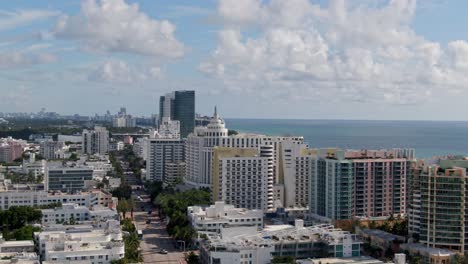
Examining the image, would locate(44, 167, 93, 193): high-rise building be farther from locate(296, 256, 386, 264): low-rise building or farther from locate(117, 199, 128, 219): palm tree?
locate(296, 256, 386, 264): low-rise building

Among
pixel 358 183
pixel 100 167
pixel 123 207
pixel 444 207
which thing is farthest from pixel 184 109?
pixel 444 207

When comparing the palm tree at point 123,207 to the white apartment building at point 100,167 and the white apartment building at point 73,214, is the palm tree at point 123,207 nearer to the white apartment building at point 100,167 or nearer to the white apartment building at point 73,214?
the white apartment building at point 73,214

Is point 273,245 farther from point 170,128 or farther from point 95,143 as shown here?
point 95,143

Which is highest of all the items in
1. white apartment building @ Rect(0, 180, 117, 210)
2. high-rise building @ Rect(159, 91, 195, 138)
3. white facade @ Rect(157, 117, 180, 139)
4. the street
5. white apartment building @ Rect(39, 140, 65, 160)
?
high-rise building @ Rect(159, 91, 195, 138)

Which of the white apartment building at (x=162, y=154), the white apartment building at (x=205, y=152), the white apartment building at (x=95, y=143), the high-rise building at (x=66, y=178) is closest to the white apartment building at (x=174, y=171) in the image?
the white apartment building at (x=162, y=154)

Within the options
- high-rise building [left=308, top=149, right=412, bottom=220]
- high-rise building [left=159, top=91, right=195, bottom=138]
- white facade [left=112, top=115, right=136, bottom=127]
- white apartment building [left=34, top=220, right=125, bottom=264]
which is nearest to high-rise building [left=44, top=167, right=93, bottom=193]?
white apartment building [left=34, top=220, right=125, bottom=264]

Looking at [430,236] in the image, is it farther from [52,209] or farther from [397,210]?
[52,209]

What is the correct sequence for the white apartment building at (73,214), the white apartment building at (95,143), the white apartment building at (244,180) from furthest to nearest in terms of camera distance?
the white apartment building at (95,143) < the white apartment building at (244,180) < the white apartment building at (73,214)
